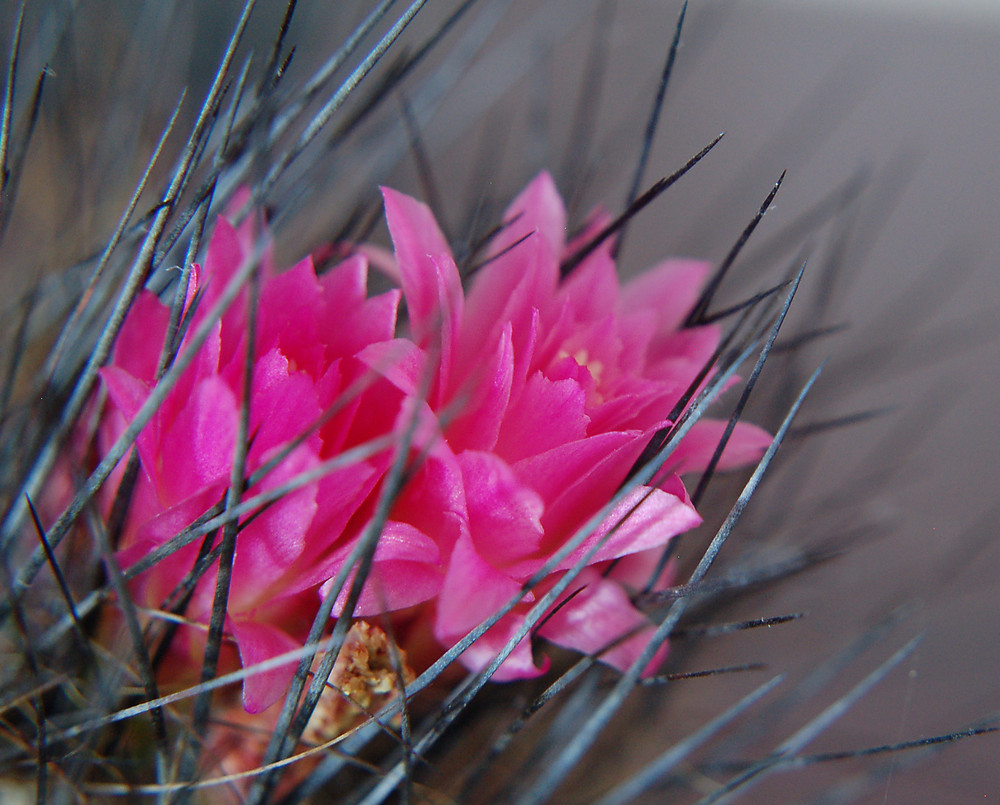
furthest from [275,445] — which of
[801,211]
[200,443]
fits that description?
[801,211]

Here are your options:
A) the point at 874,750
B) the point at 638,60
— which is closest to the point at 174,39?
the point at 638,60

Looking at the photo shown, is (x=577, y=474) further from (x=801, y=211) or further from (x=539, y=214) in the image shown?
(x=801, y=211)

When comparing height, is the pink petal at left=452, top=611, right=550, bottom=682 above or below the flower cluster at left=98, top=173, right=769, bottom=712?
below

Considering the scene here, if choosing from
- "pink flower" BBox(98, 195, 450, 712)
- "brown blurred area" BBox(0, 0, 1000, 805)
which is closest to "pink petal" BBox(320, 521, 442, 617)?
"pink flower" BBox(98, 195, 450, 712)

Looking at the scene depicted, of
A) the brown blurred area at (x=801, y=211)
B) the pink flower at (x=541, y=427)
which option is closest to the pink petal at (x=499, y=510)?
the pink flower at (x=541, y=427)

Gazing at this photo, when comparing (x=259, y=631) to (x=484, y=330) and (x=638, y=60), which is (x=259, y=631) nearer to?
(x=484, y=330)

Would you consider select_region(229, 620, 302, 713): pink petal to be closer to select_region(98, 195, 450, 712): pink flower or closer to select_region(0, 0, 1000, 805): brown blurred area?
select_region(98, 195, 450, 712): pink flower
